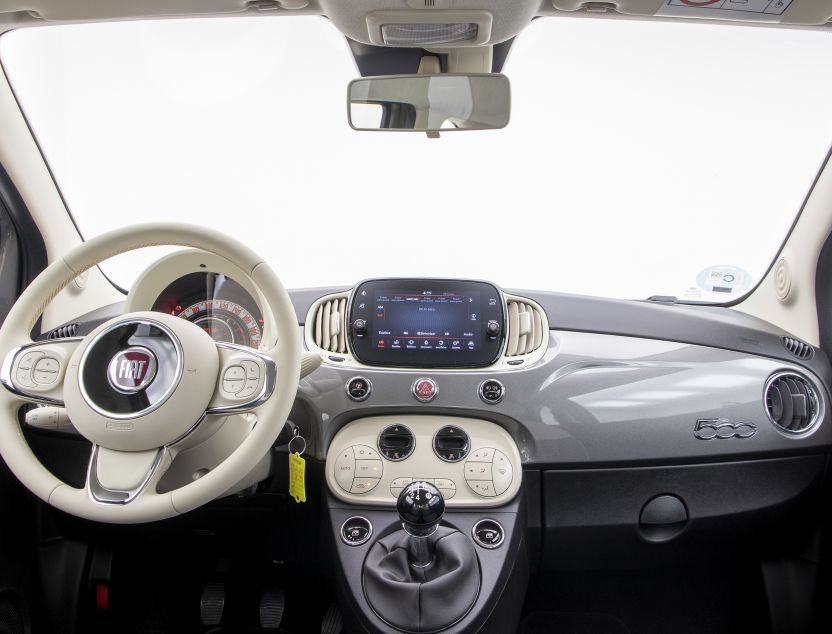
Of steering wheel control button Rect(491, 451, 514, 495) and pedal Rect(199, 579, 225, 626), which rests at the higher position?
steering wheel control button Rect(491, 451, 514, 495)

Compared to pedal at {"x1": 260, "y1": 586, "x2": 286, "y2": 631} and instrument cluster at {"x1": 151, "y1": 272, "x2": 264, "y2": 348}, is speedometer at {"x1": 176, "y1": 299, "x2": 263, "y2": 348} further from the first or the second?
pedal at {"x1": 260, "y1": 586, "x2": 286, "y2": 631}

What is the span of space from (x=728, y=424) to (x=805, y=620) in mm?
872

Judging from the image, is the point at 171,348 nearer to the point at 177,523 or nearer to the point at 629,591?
the point at 177,523

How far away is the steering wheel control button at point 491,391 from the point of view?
196cm

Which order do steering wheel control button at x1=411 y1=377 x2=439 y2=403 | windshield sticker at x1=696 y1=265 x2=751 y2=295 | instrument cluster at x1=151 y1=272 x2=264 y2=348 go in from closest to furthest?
instrument cluster at x1=151 y1=272 x2=264 y2=348
steering wheel control button at x1=411 y1=377 x2=439 y2=403
windshield sticker at x1=696 y1=265 x2=751 y2=295

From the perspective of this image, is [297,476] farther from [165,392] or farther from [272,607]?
[272,607]

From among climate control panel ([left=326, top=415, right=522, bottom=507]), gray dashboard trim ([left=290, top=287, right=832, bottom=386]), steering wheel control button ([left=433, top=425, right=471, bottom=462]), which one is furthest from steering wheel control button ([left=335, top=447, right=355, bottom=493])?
gray dashboard trim ([left=290, top=287, right=832, bottom=386])

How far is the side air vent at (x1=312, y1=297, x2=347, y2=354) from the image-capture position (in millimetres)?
2070

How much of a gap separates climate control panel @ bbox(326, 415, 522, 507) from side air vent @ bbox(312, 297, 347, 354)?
0.26 metres

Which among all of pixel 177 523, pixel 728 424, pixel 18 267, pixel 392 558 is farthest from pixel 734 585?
pixel 18 267

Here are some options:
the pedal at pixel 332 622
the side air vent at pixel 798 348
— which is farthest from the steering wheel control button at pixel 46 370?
the side air vent at pixel 798 348

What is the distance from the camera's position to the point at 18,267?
223cm

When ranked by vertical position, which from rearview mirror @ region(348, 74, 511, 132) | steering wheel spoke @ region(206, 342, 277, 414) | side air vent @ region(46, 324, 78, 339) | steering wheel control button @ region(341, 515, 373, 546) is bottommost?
steering wheel control button @ region(341, 515, 373, 546)

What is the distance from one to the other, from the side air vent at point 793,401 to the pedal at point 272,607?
1.85 m
